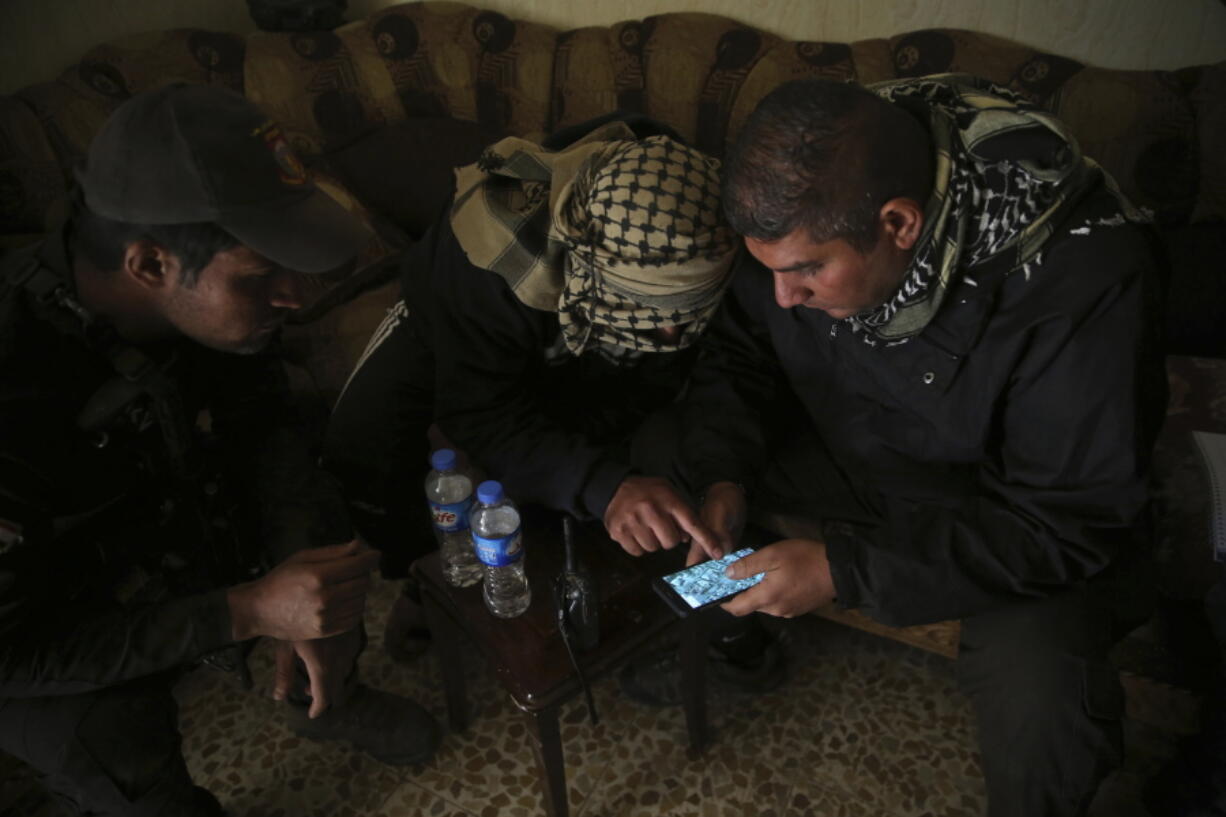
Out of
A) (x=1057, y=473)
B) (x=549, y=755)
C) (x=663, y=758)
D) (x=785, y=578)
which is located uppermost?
(x=1057, y=473)

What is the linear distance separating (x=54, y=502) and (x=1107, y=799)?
1856 mm

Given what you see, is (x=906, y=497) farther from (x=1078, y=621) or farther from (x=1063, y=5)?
(x=1063, y=5)

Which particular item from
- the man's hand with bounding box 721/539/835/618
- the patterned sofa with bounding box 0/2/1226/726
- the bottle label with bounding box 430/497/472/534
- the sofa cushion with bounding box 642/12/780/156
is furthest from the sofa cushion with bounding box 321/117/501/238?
the man's hand with bounding box 721/539/835/618

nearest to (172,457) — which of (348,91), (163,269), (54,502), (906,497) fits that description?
(54,502)

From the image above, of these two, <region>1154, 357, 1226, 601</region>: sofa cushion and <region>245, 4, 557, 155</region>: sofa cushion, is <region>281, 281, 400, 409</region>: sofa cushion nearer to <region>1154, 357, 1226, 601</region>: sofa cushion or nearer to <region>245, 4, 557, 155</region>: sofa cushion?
<region>245, 4, 557, 155</region>: sofa cushion

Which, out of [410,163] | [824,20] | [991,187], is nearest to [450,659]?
[991,187]

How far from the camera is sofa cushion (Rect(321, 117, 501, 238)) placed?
2.40 m

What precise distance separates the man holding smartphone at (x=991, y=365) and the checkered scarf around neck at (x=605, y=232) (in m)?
0.11

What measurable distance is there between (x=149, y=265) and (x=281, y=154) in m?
0.24

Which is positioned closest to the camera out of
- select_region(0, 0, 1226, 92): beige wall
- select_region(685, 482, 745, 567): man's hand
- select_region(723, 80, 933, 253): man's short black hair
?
select_region(723, 80, 933, 253): man's short black hair

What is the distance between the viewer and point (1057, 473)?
1.10 m

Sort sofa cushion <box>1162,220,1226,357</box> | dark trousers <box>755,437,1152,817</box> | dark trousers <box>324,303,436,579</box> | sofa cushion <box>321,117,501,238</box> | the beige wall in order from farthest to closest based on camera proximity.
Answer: sofa cushion <box>321,117,501,238</box>
the beige wall
sofa cushion <box>1162,220,1226,357</box>
dark trousers <box>324,303,436,579</box>
dark trousers <box>755,437,1152,817</box>

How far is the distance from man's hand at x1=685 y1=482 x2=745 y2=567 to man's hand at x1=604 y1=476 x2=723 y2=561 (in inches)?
1.0

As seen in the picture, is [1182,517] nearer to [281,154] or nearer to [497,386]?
[497,386]
